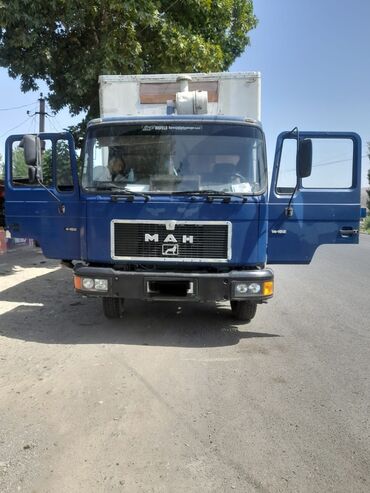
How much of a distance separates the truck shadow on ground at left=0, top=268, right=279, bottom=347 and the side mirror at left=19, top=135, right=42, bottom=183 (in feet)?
6.41

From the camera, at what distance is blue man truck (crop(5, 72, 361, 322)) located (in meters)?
5.48

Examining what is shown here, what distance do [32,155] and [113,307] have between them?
85.1 inches

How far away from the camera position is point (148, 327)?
6305 mm

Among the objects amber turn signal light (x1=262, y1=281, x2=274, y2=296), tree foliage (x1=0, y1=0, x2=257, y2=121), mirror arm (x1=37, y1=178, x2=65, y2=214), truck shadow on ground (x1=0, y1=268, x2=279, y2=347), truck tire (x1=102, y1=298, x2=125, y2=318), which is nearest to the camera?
amber turn signal light (x1=262, y1=281, x2=274, y2=296)

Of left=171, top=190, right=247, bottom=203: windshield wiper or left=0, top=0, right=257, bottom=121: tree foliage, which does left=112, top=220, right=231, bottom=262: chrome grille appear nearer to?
left=171, top=190, right=247, bottom=203: windshield wiper

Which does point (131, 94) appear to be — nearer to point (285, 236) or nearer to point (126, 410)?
point (285, 236)

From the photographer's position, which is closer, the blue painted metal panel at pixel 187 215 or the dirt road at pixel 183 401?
the dirt road at pixel 183 401

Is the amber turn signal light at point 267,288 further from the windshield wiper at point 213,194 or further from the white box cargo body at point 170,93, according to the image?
the white box cargo body at point 170,93

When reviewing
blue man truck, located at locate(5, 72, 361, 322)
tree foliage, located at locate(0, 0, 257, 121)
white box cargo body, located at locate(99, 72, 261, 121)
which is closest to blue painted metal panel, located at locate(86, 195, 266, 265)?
blue man truck, located at locate(5, 72, 361, 322)

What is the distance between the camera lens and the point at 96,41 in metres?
11.1

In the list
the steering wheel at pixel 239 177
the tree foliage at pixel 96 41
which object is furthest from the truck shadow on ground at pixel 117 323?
the tree foliage at pixel 96 41

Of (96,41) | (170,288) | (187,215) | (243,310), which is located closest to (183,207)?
(187,215)

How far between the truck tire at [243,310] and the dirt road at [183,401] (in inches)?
5.7

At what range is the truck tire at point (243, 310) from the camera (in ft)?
20.9
